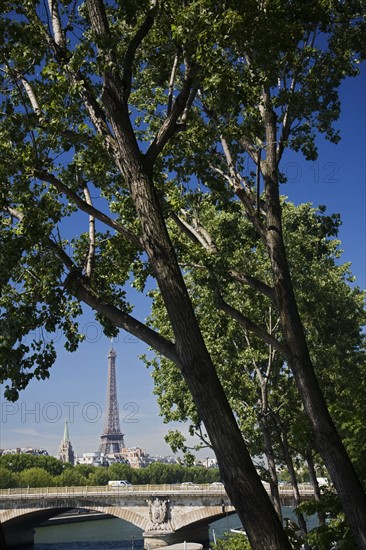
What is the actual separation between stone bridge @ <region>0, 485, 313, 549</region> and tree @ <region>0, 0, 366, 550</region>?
47.6 m

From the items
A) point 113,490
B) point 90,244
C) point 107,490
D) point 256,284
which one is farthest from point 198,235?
point 107,490

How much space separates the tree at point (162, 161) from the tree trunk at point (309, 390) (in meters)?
0.02

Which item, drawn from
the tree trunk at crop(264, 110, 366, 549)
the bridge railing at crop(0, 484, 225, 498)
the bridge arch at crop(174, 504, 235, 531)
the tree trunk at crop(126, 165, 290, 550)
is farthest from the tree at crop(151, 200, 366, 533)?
the bridge railing at crop(0, 484, 225, 498)

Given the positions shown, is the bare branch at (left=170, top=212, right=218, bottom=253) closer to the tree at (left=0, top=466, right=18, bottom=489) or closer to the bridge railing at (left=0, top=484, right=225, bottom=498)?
the bridge railing at (left=0, top=484, right=225, bottom=498)

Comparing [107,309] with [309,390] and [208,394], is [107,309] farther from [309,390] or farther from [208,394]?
[309,390]

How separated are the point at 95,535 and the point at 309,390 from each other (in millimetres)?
75305

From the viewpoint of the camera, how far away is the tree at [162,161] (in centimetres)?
638

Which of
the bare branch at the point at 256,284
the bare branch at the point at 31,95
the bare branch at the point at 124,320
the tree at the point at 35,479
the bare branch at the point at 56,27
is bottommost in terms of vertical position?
the bare branch at the point at 124,320

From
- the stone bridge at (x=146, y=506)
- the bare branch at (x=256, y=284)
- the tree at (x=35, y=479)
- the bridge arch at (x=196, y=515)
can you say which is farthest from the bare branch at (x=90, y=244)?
the tree at (x=35, y=479)

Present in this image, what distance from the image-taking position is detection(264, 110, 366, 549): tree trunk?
7973 millimetres

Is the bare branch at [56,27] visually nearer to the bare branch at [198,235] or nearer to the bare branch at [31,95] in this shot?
the bare branch at [31,95]

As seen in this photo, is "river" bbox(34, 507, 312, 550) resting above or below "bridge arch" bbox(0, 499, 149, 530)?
below

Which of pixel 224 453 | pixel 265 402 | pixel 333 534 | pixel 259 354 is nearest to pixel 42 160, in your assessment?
pixel 224 453

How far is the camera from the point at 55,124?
771 cm
